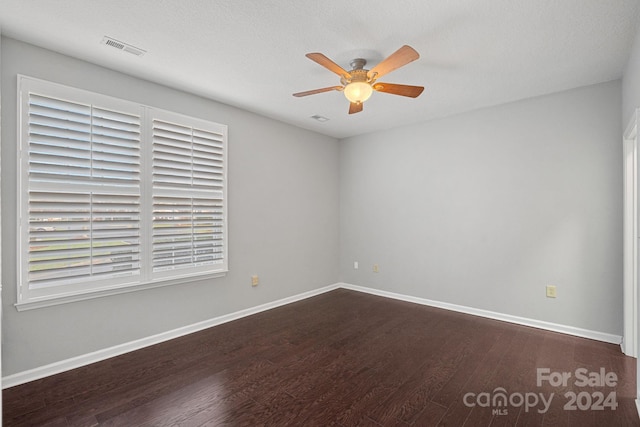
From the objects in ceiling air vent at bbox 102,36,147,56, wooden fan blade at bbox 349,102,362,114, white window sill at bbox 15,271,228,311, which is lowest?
white window sill at bbox 15,271,228,311

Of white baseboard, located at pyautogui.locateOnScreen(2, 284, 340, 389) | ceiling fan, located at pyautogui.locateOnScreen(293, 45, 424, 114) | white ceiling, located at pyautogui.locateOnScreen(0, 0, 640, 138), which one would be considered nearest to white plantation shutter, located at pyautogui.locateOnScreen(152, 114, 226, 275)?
→ white ceiling, located at pyautogui.locateOnScreen(0, 0, 640, 138)

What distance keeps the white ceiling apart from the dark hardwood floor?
262cm

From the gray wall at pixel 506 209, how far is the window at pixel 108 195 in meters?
2.57

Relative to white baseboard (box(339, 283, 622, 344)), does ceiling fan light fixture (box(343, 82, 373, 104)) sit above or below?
above

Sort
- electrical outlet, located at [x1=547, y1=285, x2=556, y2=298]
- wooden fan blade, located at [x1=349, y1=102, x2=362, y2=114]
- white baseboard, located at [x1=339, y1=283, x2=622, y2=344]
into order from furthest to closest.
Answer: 1. electrical outlet, located at [x1=547, y1=285, x2=556, y2=298]
2. white baseboard, located at [x1=339, y1=283, x2=622, y2=344]
3. wooden fan blade, located at [x1=349, y1=102, x2=362, y2=114]

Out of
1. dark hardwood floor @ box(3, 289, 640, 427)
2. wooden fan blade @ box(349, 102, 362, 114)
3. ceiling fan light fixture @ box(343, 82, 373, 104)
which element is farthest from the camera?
wooden fan blade @ box(349, 102, 362, 114)

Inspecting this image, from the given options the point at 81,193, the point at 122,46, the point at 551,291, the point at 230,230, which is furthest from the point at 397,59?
the point at 551,291

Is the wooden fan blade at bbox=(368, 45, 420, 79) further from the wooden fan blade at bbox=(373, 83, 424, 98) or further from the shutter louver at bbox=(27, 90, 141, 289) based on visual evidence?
the shutter louver at bbox=(27, 90, 141, 289)

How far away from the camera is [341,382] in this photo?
7.71 feet

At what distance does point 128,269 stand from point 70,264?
446 mm

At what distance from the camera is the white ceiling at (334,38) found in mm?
1976

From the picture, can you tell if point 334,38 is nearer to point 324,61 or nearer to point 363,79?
point 324,61

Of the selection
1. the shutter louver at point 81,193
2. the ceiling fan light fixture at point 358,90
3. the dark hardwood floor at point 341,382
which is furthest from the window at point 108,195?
the ceiling fan light fixture at point 358,90

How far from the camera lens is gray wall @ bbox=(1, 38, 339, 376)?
2.31m
